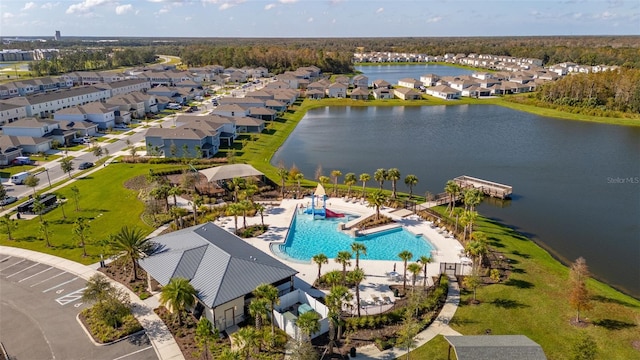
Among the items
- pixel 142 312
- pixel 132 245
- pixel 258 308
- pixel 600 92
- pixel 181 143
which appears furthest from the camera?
→ pixel 600 92

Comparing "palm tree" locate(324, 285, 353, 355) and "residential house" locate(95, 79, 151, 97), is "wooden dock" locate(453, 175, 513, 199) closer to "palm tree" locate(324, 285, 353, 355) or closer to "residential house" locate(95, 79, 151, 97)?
"palm tree" locate(324, 285, 353, 355)

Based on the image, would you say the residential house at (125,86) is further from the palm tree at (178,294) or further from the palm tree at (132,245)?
the palm tree at (178,294)

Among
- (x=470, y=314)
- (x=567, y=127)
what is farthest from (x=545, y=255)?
(x=567, y=127)

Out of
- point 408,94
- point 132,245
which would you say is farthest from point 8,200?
point 408,94

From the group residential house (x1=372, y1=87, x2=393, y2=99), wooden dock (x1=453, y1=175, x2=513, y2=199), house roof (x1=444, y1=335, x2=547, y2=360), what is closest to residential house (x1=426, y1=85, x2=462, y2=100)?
residential house (x1=372, y1=87, x2=393, y2=99)

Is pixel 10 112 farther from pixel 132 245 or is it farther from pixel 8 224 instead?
pixel 132 245

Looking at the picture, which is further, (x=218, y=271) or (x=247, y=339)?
(x=218, y=271)

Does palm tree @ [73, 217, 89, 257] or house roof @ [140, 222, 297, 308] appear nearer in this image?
house roof @ [140, 222, 297, 308]
